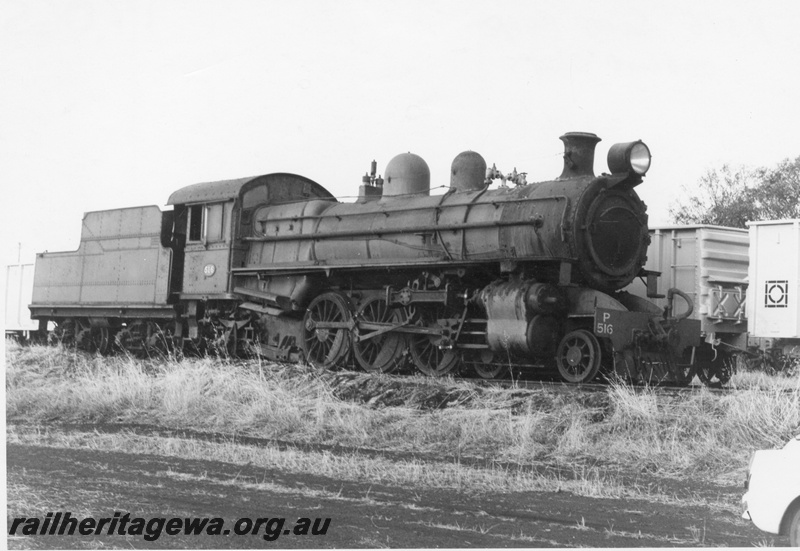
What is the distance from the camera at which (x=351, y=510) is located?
7199mm

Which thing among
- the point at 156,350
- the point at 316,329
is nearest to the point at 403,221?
the point at 316,329

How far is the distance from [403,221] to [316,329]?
93.5 inches

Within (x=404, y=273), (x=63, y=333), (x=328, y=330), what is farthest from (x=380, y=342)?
(x=63, y=333)

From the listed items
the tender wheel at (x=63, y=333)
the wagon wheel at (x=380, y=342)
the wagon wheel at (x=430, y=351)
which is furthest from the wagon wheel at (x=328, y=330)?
the tender wheel at (x=63, y=333)

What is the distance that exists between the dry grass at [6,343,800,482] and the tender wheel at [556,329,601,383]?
44.2 inches

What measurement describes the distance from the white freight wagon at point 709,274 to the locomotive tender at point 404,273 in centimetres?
178

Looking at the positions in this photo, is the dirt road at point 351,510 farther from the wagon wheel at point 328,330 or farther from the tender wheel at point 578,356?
the wagon wheel at point 328,330

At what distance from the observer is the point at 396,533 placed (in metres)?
6.59

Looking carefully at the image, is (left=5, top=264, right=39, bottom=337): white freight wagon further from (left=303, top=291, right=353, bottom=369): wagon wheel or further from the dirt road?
the dirt road

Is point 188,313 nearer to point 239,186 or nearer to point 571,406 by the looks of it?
point 239,186

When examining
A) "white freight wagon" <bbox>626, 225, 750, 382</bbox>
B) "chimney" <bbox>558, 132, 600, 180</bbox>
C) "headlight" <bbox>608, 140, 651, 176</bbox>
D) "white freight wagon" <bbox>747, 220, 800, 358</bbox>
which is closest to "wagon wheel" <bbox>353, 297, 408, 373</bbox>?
"chimney" <bbox>558, 132, 600, 180</bbox>

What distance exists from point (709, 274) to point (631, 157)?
4207 mm

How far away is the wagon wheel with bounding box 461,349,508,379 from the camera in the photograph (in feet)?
44.9

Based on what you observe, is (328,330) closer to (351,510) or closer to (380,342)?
(380,342)
